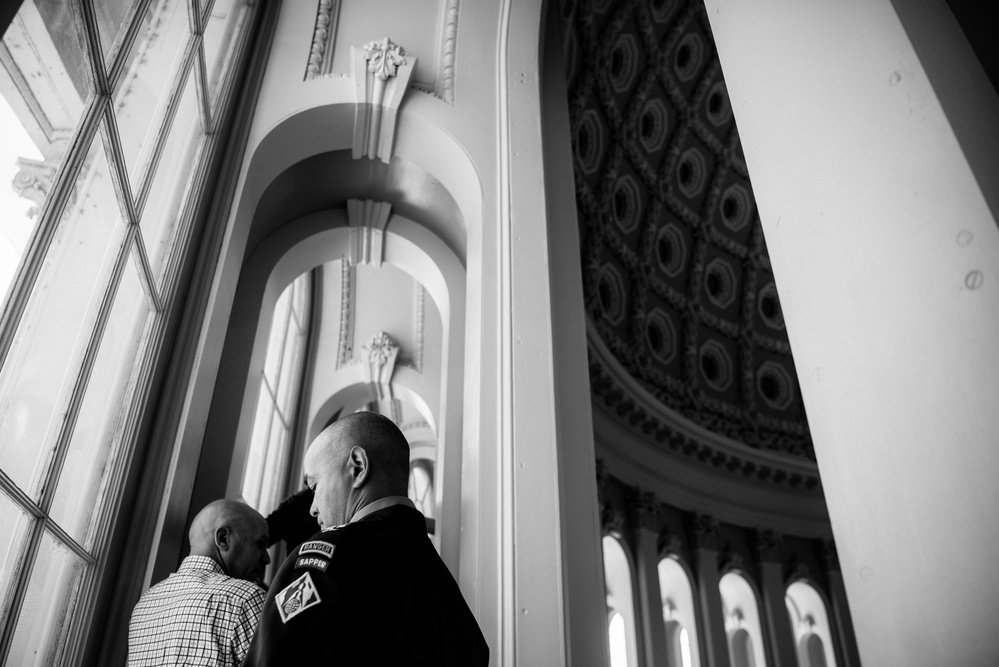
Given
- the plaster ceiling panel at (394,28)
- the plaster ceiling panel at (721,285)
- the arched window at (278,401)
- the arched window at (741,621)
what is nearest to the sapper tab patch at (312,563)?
the plaster ceiling panel at (394,28)

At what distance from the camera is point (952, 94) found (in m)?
0.71

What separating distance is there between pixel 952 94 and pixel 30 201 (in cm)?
191

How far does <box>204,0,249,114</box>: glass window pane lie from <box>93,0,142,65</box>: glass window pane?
3.66 ft

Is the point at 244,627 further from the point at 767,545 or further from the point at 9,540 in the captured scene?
the point at 767,545

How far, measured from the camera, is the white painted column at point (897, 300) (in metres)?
0.58

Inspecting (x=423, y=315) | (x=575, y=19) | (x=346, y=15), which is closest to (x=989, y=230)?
(x=346, y=15)

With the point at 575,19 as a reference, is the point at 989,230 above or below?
below

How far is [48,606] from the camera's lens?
209cm

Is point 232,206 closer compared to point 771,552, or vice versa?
point 232,206

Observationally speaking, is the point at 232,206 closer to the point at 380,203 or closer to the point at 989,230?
the point at 380,203

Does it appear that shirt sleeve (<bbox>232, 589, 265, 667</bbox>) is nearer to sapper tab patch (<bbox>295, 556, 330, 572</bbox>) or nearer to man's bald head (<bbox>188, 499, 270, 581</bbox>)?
man's bald head (<bbox>188, 499, 270, 581</bbox>)

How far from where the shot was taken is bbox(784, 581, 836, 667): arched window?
40.5 feet

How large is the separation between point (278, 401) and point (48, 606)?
15.7 ft

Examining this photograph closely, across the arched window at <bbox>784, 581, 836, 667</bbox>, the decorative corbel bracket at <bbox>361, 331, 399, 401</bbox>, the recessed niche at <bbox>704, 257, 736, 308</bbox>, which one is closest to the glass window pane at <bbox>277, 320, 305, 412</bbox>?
the decorative corbel bracket at <bbox>361, 331, 399, 401</bbox>
